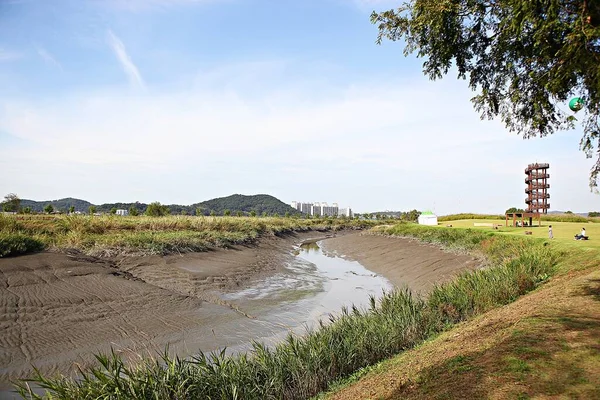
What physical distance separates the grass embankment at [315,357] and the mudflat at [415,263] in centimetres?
247

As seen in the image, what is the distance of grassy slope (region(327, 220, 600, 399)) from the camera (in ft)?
12.7

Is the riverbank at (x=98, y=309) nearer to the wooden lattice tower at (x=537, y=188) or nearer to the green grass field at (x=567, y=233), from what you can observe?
the green grass field at (x=567, y=233)

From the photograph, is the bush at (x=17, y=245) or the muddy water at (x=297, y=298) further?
the bush at (x=17, y=245)

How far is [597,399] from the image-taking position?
3.46 meters

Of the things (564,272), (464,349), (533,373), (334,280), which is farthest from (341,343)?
(334,280)

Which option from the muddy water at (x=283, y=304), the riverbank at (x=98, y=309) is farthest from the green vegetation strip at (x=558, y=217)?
the riverbank at (x=98, y=309)

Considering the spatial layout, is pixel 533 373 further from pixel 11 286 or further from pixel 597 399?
pixel 11 286

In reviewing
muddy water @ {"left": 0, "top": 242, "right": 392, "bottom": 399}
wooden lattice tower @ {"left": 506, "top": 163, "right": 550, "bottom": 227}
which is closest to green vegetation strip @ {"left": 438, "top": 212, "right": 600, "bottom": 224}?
wooden lattice tower @ {"left": 506, "top": 163, "right": 550, "bottom": 227}

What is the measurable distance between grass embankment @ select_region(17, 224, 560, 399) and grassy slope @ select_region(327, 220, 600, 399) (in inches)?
18.5

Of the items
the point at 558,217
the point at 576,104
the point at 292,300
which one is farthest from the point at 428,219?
the point at 576,104

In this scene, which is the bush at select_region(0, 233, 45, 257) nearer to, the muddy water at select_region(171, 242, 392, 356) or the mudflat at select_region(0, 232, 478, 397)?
the mudflat at select_region(0, 232, 478, 397)

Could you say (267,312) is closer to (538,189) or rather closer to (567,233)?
(567,233)

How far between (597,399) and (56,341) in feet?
30.9

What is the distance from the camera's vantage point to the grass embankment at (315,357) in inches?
173
